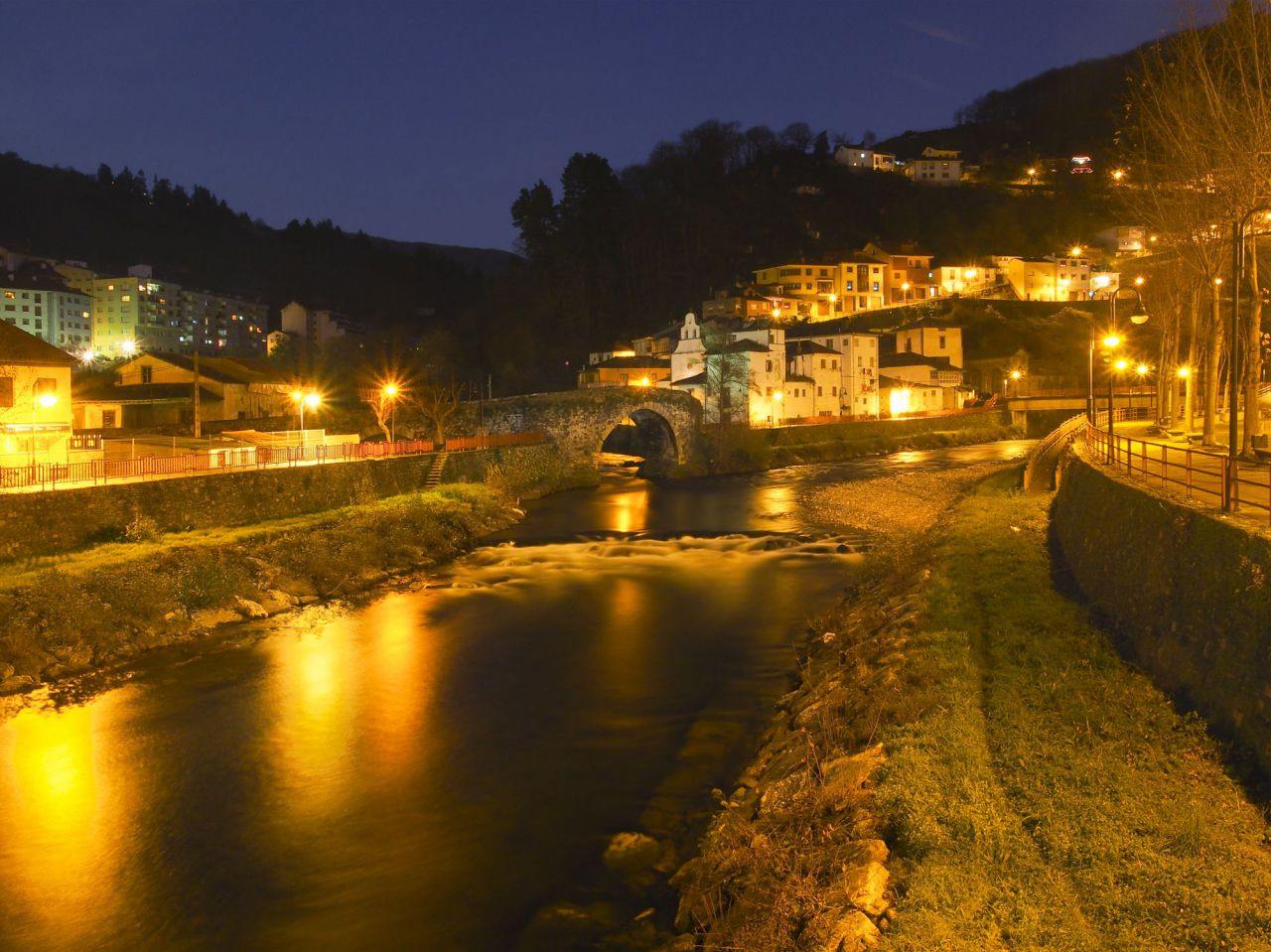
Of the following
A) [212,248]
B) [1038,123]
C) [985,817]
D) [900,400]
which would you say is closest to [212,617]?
[985,817]

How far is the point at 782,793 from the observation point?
31.2ft

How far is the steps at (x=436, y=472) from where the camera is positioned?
3450cm

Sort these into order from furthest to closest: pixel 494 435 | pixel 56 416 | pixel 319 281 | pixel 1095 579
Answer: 1. pixel 319 281
2. pixel 494 435
3. pixel 56 416
4. pixel 1095 579

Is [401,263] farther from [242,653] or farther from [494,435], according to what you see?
[242,653]

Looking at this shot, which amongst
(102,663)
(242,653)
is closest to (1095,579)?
(242,653)

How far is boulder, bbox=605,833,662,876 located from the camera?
9.49 metres

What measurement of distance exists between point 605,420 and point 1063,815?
38.8 m

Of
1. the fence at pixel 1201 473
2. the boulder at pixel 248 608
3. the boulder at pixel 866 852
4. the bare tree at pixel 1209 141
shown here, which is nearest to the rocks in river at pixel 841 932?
the boulder at pixel 866 852

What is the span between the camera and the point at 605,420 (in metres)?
45.6

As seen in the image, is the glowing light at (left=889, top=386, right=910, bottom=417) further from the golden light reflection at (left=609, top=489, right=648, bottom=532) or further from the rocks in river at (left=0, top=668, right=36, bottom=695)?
the rocks in river at (left=0, top=668, right=36, bottom=695)

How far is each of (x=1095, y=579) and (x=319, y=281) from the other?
113107 millimetres

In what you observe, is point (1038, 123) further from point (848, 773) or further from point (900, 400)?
point (848, 773)

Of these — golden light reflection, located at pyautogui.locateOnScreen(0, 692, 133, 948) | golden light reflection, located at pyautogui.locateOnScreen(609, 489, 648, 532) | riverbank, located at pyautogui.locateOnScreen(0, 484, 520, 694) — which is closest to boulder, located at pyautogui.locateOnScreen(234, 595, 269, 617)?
riverbank, located at pyautogui.locateOnScreen(0, 484, 520, 694)

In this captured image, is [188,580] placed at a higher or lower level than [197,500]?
lower
